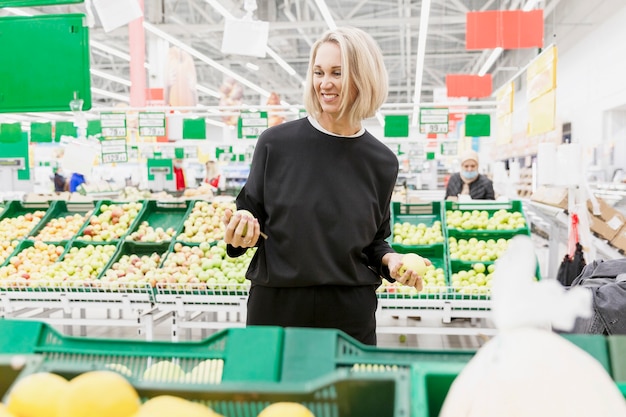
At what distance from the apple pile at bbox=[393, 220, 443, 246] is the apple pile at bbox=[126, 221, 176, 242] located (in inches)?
80.7

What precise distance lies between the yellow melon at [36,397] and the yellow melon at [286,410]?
0.29 meters

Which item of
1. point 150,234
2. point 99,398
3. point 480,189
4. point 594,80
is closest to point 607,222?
point 480,189

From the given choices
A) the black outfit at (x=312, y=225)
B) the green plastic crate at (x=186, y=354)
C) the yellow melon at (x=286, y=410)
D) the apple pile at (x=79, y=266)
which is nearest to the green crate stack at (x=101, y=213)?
the apple pile at (x=79, y=266)

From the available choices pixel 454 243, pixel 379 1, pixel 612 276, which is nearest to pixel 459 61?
pixel 379 1

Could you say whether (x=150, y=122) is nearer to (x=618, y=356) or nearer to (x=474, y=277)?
(x=474, y=277)

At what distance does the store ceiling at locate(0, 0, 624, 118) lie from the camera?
44.2ft

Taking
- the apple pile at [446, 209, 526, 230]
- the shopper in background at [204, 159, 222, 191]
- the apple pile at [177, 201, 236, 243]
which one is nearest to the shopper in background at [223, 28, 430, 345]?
the apple pile at [177, 201, 236, 243]

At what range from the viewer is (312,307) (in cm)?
175

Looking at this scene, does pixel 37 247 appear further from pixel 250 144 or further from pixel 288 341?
pixel 250 144

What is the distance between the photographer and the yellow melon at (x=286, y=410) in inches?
29.4

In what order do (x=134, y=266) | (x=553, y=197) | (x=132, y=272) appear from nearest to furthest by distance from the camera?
(x=132, y=272) < (x=134, y=266) < (x=553, y=197)

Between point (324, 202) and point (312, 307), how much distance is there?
327 mm

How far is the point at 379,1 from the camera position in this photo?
15.5 meters

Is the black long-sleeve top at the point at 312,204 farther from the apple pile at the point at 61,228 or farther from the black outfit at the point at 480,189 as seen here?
the black outfit at the point at 480,189
